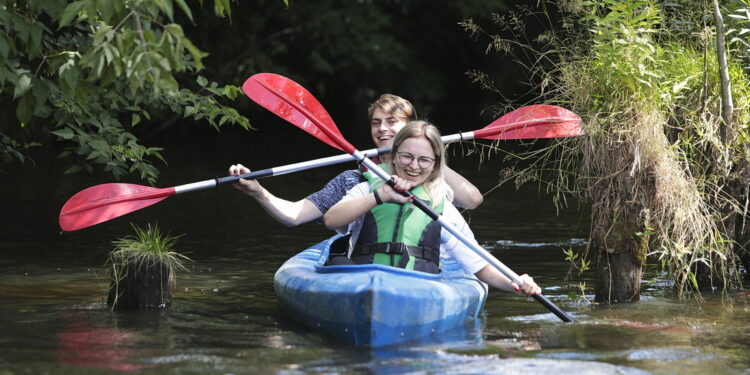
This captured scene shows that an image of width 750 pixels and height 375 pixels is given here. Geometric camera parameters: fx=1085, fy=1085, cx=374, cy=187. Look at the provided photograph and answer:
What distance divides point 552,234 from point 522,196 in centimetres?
256

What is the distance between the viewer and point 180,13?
16797 millimetres

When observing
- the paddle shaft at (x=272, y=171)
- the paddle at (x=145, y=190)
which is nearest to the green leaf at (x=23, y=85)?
the paddle at (x=145, y=190)

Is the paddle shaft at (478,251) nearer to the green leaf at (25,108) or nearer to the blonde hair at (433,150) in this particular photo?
the blonde hair at (433,150)

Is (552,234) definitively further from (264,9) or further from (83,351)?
(264,9)

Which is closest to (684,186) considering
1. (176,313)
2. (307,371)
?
(307,371)

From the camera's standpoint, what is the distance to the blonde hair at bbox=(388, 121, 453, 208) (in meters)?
4.86

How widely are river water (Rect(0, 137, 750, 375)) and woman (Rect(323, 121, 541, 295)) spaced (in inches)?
12.6

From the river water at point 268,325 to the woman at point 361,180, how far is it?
515 mm

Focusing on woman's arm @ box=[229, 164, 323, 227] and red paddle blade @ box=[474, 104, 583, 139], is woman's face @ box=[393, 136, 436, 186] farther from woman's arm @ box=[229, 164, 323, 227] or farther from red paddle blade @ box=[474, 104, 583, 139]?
red paddle blade @ box=[474, 104, 583, 139]

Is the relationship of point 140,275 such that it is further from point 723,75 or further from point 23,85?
point 723,75

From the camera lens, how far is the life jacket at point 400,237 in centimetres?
491

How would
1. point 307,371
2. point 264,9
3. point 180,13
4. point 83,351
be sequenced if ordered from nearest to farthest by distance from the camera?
point 307,371, point 83,351, point 180,13, point 264,9

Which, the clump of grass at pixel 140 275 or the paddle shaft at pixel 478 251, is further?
the clump of grass at pixel 140 275

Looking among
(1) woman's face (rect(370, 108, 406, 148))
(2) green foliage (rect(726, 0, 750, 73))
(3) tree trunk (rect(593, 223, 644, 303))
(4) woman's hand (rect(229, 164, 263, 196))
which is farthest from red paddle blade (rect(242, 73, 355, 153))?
(2) green foliage (rect(726, 0, 750, 73))
